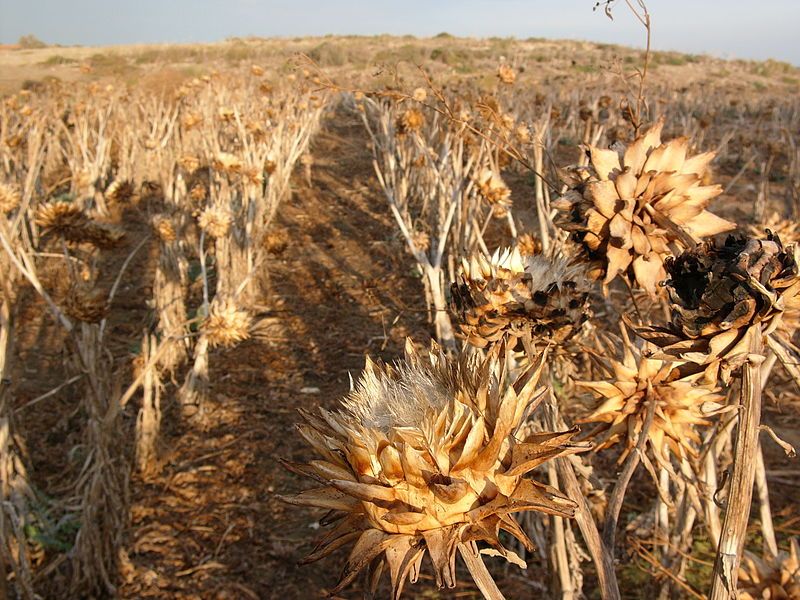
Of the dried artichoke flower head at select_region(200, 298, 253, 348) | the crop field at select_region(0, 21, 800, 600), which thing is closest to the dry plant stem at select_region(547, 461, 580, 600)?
the crop field at select_region(0, 21, 800, 600)

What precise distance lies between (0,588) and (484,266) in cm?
175

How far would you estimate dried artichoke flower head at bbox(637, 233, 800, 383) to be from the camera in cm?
75

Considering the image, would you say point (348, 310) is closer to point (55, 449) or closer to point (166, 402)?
point (166, 402)

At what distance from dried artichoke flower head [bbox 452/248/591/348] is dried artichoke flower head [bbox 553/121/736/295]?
0.35 metres

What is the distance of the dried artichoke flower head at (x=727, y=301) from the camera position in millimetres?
750

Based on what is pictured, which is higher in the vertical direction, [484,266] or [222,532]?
[484,266]

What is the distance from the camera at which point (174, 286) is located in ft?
12.6

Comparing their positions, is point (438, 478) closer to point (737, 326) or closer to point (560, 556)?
point (737, 326)

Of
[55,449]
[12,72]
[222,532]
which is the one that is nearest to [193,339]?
[55,449]

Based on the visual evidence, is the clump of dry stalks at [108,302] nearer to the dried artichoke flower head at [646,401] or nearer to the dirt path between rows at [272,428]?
the dirt path between rows at [272,428]

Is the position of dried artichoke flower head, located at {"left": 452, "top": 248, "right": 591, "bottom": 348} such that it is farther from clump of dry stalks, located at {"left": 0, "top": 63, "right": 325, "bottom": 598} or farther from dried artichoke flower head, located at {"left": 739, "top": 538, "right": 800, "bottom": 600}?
clump of dry stalks, located at {"left": 0, "top": 63, "right": 325, "bottom": 598}

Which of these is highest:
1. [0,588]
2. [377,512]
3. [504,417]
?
[504,417]

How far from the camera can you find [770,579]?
1.33 meters

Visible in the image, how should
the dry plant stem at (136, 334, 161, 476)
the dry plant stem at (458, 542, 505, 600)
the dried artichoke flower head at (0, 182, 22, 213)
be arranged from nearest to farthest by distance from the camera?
1. the dry plant stem at (458, 542, 505, 600)
2. the dried artichoke flower head at (0, 182, 22, 213)
3. the dry plant stem at (136, 334, 161, 476)
